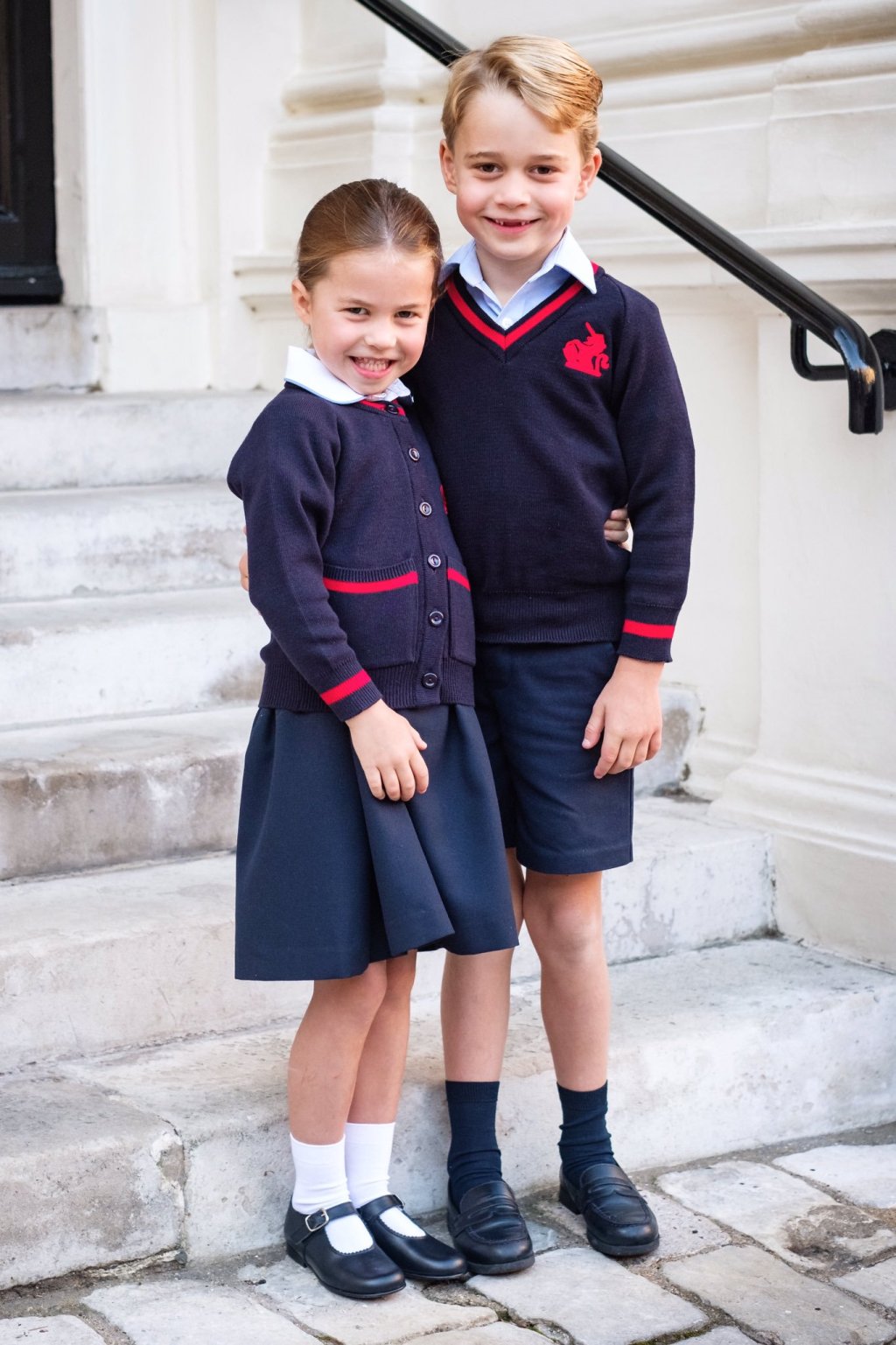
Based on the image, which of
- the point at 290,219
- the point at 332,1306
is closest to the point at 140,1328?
the point at 332,1306

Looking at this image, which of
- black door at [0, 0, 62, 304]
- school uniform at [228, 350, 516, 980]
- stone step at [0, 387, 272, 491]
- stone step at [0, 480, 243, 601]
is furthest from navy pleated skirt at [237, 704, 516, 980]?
black door at [0, 0, 62, 304]

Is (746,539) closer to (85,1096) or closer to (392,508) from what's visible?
(392,508)

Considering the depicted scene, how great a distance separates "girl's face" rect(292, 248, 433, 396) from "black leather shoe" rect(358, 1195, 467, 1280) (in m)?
1.02

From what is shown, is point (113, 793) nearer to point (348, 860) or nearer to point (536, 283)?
point (348, 860)

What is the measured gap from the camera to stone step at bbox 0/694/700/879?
2729 millimetres

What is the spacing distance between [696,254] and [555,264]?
113 centimetres

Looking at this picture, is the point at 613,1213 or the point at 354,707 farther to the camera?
the point at 613,1213

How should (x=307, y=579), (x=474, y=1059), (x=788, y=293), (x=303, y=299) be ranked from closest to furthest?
(x=307, y=579), (x=303, y=299), (x=474, y=1059), (x=788, y=293)

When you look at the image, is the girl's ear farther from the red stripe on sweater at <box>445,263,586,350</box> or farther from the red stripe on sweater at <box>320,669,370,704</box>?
the red stripe on sweater at <box>320,669,370,704</box>

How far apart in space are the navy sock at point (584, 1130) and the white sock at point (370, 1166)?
26cm

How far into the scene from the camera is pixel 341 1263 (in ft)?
7.07

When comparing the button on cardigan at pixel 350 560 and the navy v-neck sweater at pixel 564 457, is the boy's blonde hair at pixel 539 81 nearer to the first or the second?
the navy v-neck sweater at pixel 564 457

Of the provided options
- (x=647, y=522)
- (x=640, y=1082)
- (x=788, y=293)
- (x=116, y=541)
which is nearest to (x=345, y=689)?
(x=647, y=522)

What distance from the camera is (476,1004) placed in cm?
235
